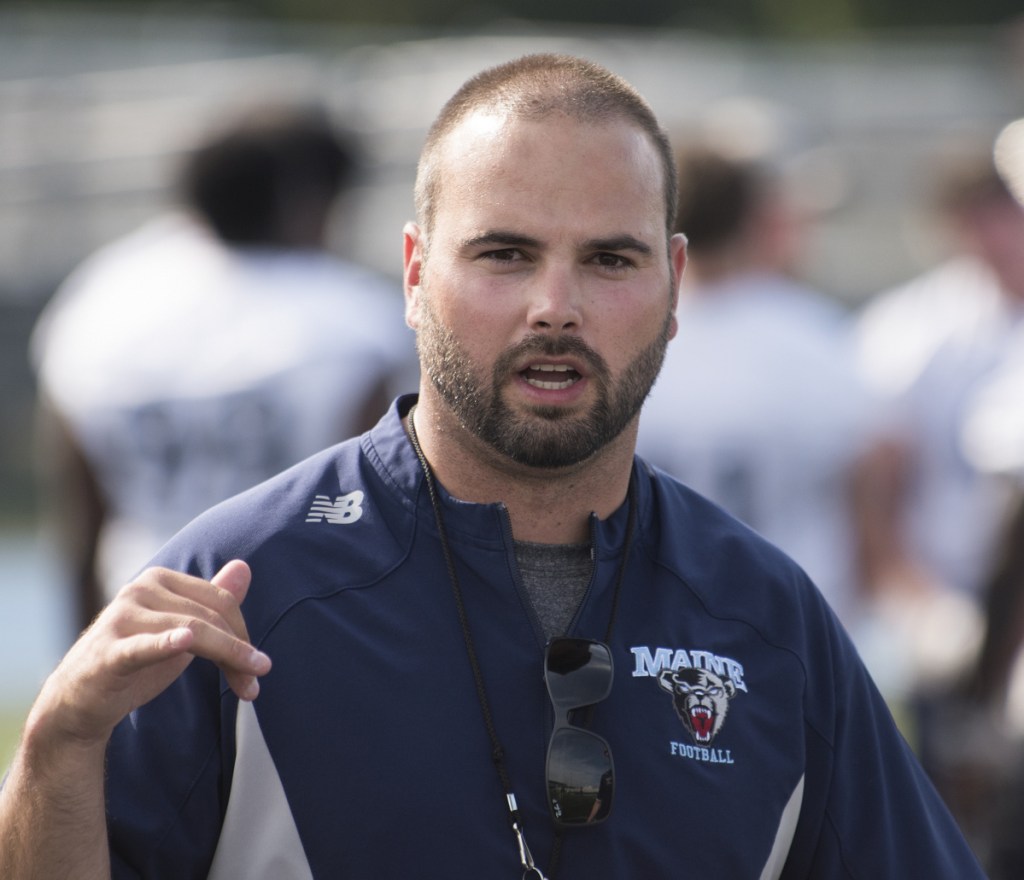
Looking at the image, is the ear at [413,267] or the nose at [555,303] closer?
the nose at [555,303]

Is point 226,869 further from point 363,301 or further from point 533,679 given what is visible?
point 363,301

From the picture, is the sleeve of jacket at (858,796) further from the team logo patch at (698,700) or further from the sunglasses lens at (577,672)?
the sunglasses lens at (577,672)

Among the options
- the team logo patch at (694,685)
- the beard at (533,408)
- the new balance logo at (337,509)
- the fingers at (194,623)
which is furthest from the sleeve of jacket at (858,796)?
Answer: the fingers at (194,623)

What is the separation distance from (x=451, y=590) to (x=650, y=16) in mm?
25574

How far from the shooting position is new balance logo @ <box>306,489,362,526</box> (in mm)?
2518

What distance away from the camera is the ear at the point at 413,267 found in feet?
8.68

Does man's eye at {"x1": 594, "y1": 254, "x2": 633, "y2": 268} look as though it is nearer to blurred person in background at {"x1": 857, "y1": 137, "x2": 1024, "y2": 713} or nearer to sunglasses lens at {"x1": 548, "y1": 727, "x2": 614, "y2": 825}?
sunglasses lens at {"x1": 548, "y1": 727, "x2": 614, "y2": 825}

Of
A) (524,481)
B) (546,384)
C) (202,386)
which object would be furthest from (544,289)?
(202,386)

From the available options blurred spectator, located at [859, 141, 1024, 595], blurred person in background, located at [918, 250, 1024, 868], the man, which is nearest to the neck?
the man

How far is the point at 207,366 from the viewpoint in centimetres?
489

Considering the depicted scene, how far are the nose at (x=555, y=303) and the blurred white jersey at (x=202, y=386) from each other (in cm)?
245


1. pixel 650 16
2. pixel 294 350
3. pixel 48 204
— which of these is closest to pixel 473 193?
pixel 294 350

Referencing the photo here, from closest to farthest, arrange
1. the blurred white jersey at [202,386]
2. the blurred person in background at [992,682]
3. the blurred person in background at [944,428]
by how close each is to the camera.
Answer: the blurred white jersey at [202,386] → the blurred person in background at [992,682] → the blurred person in background at [944,428]

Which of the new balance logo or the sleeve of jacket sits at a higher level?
the new balance logo
